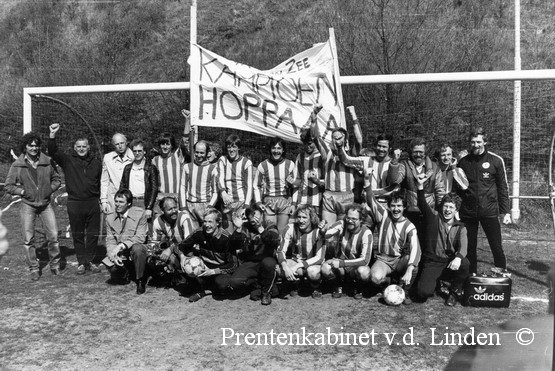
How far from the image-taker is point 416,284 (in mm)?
5594

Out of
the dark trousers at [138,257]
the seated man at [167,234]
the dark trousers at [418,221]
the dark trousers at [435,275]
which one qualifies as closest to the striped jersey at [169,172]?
the seated man at [167,234]

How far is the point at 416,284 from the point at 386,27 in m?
6.81

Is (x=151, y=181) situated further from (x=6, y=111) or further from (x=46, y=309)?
(x=6, y=111)

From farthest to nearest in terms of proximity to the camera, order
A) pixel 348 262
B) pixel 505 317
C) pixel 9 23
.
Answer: pixel 9 23, pixel 348 262, pixel 505 317

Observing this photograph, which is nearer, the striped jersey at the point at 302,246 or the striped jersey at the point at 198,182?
the striped jersey at the point at 302,246

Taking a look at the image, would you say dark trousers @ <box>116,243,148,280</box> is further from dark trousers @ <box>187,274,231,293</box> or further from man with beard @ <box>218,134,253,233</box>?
man with beard @ <box>218,134,253,233</box>

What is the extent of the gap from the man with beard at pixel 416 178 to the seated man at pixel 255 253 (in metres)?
1.43

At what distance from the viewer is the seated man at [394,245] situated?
17.9 feet

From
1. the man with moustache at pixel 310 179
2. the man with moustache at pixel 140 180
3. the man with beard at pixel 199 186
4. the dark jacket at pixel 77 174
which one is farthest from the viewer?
the dark jacket at pixel 77 174

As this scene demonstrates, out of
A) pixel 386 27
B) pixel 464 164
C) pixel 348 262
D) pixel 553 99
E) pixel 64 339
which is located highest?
pixel 386 27

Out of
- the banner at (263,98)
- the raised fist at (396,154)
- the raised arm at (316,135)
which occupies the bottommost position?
the raised fist at (396,154)

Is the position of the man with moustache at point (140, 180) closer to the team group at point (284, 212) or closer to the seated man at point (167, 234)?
the team group at point (284, 212)

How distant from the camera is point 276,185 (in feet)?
19.9

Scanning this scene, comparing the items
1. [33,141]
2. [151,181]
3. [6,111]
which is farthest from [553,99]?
[6,111]
